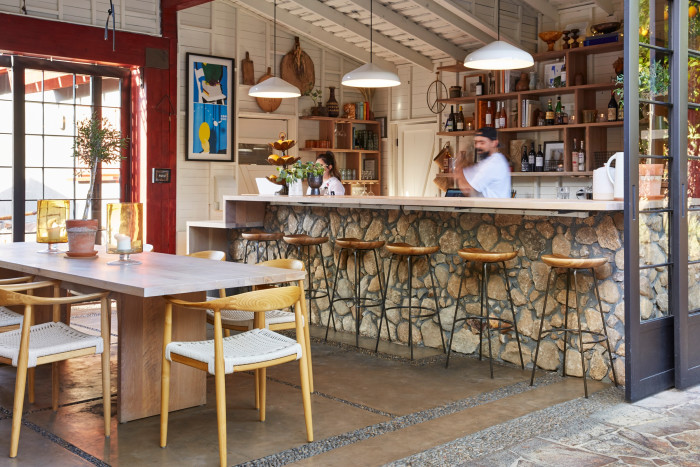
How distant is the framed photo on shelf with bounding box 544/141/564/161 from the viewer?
841 centimetres

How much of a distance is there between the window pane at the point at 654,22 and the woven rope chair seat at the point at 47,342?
3.32 meters

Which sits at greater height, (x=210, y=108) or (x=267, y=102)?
(x=267, y=102)

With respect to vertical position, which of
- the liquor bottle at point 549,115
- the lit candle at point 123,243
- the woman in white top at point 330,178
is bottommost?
the lit candle at point 123,243

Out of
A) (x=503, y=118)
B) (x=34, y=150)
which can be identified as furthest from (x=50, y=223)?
(x=503, y=118)

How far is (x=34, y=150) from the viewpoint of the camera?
7.80m

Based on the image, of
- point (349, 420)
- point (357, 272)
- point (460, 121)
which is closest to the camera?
point (349, 420)

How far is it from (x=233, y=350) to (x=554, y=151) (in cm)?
609

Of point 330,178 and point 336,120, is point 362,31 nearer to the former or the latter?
point 336,120

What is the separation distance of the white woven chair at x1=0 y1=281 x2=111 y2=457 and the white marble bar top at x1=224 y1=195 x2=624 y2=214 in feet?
7.72

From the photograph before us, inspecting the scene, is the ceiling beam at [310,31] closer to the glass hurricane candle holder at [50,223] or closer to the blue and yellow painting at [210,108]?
the blue and yellow painting at [210,108]

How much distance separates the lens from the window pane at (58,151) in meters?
7.91

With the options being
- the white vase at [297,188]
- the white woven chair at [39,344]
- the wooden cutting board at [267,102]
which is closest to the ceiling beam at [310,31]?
the wooden cutting board at [267,102]

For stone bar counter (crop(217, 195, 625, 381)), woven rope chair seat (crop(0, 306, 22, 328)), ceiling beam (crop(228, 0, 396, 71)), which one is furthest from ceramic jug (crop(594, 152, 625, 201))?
ceiling beam (crop(228, 0, 396, 71))

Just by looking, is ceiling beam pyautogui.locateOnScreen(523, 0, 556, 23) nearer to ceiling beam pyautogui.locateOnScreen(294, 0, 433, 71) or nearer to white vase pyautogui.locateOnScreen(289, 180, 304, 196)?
ceiling beam pyautogui.locateOnScreen(294, 0, 433, 71)
